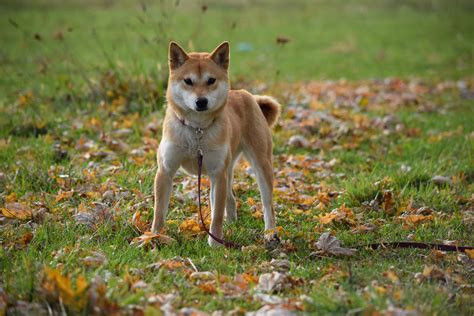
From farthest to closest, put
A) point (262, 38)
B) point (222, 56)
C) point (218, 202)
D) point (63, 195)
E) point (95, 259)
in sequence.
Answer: point (262, 38)
point (63, 195)
point (222, 56)
point (218, 202)
point (95, 259)

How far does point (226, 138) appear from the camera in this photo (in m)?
4.75

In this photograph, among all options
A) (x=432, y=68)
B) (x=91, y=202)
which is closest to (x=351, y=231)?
(x=91, y=202)

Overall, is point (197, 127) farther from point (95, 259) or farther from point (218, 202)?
point (95, 259)

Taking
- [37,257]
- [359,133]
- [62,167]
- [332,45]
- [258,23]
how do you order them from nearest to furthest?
[37,257] → [62,167] → [359,133] → [332,45] → [258,23]

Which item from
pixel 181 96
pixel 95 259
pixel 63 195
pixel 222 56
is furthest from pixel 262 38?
pixel 95 259

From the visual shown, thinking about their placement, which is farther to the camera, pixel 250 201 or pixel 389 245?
pixel 250 201

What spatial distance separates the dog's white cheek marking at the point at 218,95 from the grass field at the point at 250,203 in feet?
3.57

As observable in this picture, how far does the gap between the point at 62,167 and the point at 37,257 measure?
7.37 ft

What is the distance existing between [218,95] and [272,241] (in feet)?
4.14

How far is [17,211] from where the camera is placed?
4.75 m

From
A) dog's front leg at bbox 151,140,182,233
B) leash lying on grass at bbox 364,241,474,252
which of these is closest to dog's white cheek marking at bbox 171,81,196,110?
dog's front leg at bbox 151,140,182,233

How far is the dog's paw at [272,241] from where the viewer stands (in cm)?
455

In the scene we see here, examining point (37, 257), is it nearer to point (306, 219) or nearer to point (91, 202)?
point (91, 202)

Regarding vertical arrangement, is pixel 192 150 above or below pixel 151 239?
above
